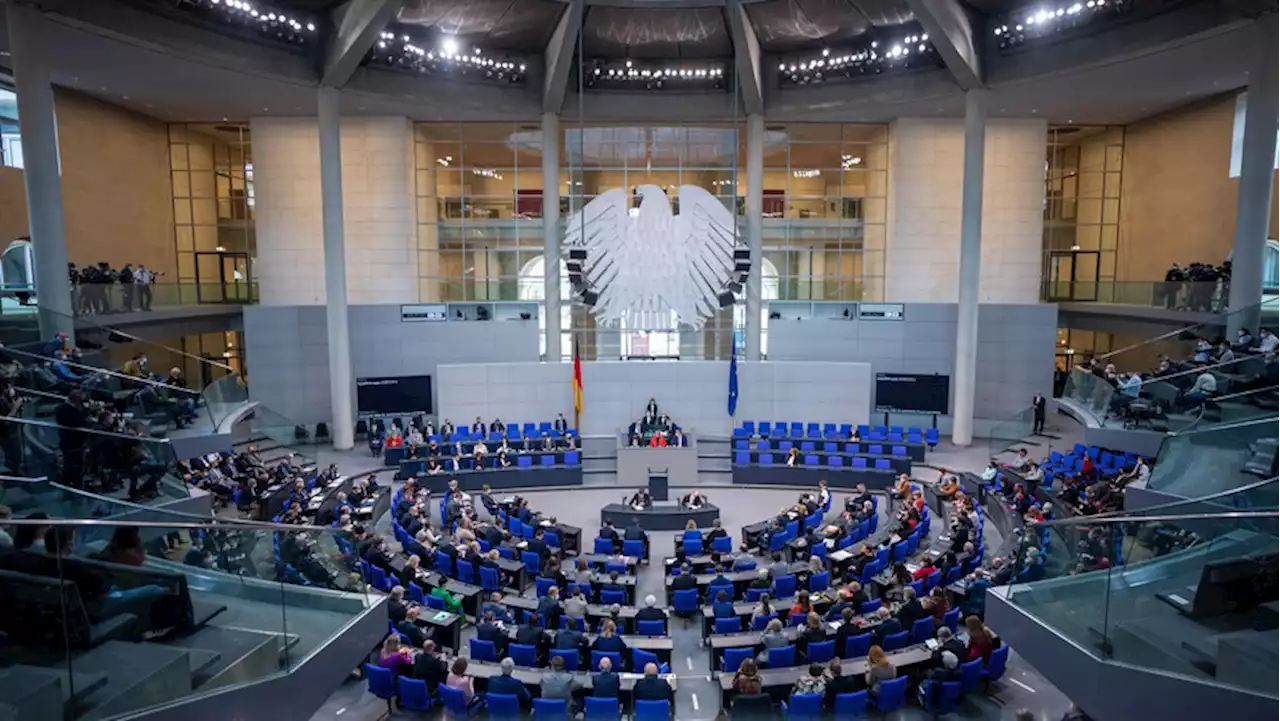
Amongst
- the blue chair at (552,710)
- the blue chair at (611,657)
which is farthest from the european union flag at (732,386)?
the blue chair at (552,710)

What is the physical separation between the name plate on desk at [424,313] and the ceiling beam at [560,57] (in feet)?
22.5

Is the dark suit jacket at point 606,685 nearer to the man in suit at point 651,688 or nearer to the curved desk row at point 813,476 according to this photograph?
the man in suit at point 651,688

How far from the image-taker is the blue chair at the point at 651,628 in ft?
33.3

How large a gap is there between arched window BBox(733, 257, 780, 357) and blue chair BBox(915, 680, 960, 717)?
15.7m

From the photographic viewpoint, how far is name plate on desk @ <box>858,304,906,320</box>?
23391 millimetres

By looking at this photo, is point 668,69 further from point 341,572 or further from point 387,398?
point 341,572

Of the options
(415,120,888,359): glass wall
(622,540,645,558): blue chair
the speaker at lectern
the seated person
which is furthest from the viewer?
(415,120,888,359): glass wall

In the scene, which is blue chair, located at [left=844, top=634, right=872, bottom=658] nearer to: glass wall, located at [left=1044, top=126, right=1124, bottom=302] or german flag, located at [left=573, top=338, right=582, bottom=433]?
german flag, located at [left=573, top=338, right=582, bottom=433]

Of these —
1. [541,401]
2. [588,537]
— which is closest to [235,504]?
[588,537]

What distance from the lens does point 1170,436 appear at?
10633 millimetres

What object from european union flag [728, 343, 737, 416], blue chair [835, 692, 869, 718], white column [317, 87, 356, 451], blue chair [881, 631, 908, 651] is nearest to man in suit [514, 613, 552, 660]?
blue chair [835, 692, 869, 718]

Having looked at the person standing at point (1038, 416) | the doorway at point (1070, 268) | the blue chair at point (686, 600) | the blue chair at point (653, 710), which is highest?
the doorway at point (1070, 268)

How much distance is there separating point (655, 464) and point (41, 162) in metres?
14.1

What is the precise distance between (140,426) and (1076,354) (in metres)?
28.6
